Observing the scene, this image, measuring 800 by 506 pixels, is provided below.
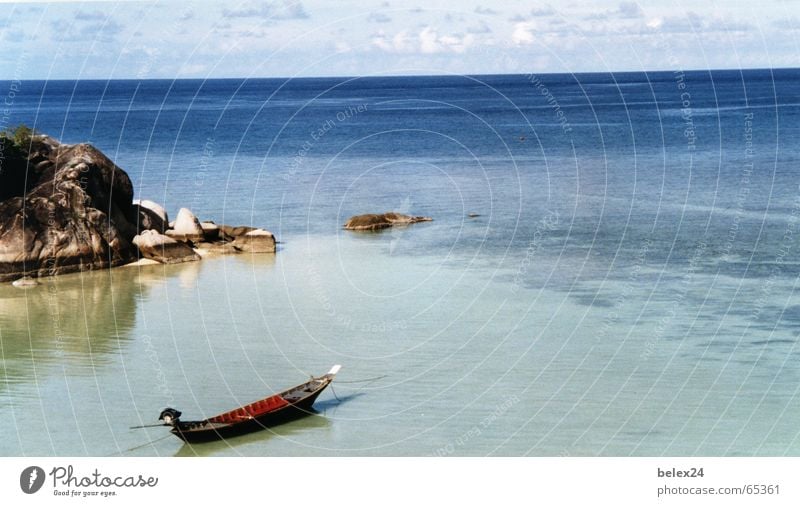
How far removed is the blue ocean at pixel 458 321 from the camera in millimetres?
26641

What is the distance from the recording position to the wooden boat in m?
25.5

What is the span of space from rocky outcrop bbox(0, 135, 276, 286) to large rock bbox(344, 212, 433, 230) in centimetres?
604

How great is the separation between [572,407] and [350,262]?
18.0 meters

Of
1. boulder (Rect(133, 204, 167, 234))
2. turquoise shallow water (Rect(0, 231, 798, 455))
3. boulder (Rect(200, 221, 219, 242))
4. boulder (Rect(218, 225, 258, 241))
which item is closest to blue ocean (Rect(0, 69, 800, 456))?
turquoise shallow water (Rect(0, 231, 798, 455))

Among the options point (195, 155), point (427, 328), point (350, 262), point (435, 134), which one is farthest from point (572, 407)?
point (435, 134)

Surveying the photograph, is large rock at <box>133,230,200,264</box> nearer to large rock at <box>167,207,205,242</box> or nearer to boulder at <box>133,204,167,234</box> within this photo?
boulder at <box>133,204,167,234</box>

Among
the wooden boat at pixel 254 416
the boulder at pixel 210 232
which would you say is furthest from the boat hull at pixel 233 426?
the boulder at pixel 210 232

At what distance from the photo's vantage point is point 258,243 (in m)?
46.7

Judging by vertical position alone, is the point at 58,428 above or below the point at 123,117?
below

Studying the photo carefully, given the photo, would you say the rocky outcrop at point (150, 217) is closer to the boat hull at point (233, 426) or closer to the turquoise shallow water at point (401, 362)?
the turquoise shallow water at point (401, 362)

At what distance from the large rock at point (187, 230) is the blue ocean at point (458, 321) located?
3199 millimetres

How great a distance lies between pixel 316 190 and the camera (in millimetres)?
64688
